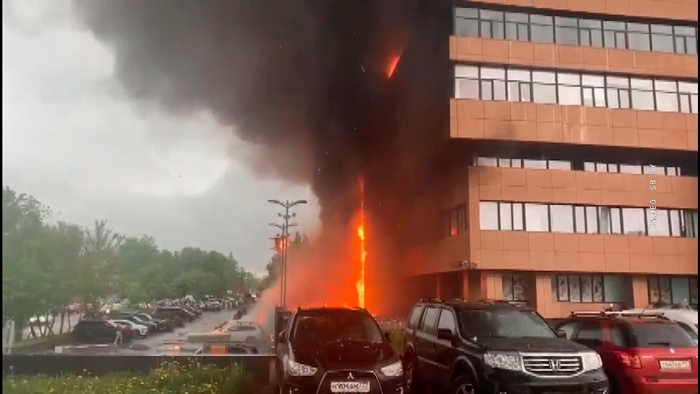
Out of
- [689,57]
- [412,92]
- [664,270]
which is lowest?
[664,270]

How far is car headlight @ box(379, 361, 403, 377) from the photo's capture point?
613 centimetres

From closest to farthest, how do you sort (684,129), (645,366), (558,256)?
(645,366) → (684,129) → (558,256)

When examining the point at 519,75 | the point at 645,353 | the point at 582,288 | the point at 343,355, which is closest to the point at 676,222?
the point at 645,353

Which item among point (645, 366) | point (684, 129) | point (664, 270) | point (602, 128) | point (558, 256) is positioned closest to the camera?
point (645, 366)

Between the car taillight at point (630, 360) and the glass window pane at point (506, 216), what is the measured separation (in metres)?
6.50

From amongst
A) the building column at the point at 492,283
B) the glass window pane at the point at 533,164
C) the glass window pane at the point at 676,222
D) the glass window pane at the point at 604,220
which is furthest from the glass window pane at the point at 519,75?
the glass window pane at the point at 676,222

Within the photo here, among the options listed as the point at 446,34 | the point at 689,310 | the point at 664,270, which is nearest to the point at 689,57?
the point at 664,270

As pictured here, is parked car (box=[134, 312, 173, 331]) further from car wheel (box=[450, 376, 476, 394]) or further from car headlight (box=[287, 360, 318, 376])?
car wheel (box=[450, 376, 476, 394])

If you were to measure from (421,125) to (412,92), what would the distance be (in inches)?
67.2

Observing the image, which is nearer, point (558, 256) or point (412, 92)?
point (558, 256)

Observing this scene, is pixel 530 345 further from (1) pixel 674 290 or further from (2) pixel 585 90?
(2) pixel 585 90

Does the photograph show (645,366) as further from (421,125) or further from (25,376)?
(421,125)

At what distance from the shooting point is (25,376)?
4949 millimetres

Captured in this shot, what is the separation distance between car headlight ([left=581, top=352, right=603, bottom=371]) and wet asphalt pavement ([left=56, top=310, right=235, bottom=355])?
4948mm
